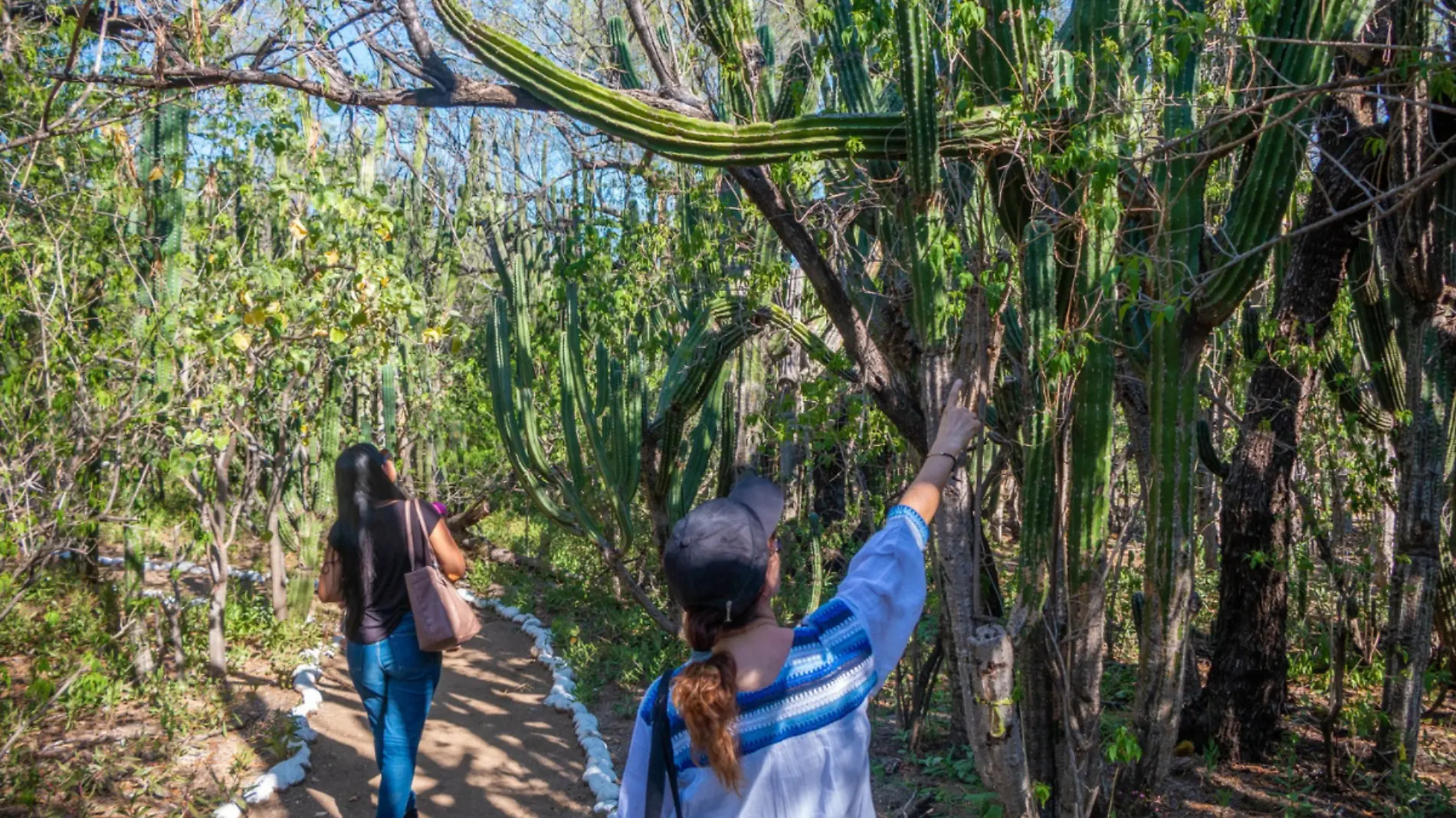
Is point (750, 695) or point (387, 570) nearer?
point (750, 695)

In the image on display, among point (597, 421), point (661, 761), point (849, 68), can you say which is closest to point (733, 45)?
point (849, 68)

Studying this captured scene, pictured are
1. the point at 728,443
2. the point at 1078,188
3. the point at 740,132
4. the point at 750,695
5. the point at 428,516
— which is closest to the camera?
the point at 750,695

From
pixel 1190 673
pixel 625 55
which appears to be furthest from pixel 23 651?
pixel 1190 673

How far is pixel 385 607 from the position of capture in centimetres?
391

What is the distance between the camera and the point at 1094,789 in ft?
11.6

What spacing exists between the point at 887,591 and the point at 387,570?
8.57 ft

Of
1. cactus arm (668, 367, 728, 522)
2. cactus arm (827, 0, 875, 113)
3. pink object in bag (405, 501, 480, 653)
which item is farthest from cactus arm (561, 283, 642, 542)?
cactus arm (827, 0, 875, 113)

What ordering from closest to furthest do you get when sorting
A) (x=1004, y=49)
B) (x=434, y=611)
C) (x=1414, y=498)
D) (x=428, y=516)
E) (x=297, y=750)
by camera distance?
(x=1004, y=49)
(x=434, y=611)
(x=428, y=516)
(x=1414, y=498)
(x=297, y=750)

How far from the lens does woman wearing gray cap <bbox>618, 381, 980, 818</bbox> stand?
166cm

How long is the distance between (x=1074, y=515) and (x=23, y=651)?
22.1 ft

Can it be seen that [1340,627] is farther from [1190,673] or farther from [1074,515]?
[1074,515]

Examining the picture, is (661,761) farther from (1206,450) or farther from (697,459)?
(697,459)

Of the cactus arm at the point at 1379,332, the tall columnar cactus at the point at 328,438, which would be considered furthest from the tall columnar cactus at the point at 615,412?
the cactus arm at the point at 1379,332

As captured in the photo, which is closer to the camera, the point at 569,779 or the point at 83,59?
the point at 569,779
